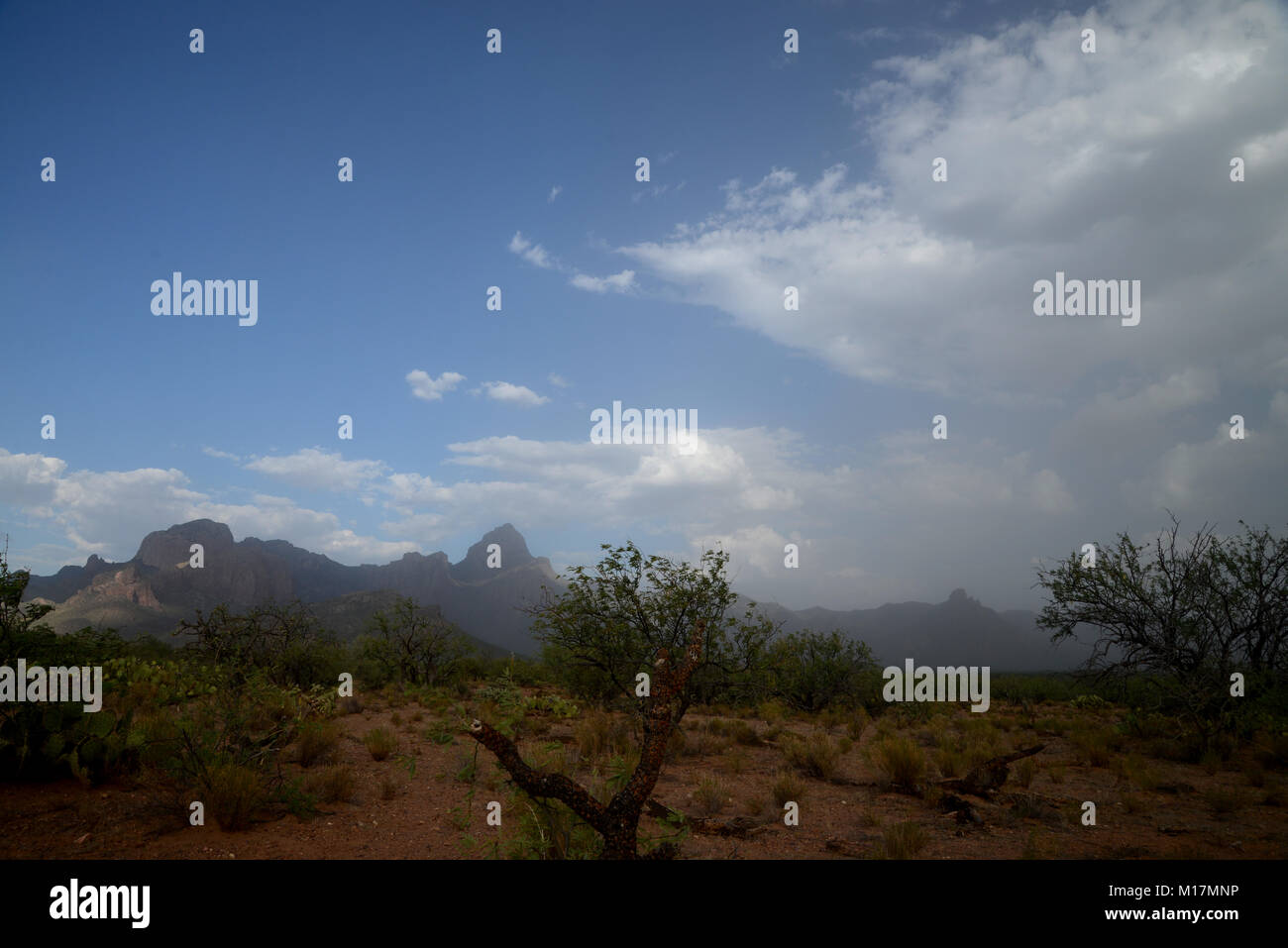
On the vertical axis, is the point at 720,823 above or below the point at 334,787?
below

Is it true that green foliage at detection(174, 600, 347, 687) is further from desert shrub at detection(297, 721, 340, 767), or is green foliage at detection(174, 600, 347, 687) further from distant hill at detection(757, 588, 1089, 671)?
distant hill at detection(757, 588, 1089, 671)

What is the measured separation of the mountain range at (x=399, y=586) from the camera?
87.2 metres

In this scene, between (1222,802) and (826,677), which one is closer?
(1222,802)

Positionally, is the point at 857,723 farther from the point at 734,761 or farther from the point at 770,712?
the point at 734,761

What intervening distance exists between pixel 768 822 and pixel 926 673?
595 inches

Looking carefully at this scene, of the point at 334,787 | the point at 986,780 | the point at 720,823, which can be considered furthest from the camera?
the point at 986,780

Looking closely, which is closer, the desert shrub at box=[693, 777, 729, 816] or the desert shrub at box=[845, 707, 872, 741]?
the desert shrub at box=[693, 777, 729, 816]

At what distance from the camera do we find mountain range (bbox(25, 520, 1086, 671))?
3435 inches

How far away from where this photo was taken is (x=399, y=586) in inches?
5049

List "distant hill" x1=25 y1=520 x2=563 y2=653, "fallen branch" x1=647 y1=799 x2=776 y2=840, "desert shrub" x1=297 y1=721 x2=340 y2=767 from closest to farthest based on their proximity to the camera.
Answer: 1. "fallen branch" x1=647 y1=799 x2=776 y2=840
2. "desert shrub" x1=297 y1=721 x2=340 y2=767
3. "distant hill" x1=25 y1=520 x2=563 y2=653

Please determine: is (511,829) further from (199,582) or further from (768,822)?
(199,582)

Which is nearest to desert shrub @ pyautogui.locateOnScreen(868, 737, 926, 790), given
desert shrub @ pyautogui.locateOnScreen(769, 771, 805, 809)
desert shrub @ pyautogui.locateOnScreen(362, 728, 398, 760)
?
desert shrub @ pyautogui.locateOnScreen(769, 771, 805, 809)

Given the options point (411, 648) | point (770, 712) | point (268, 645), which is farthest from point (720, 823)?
point (411, 648)
